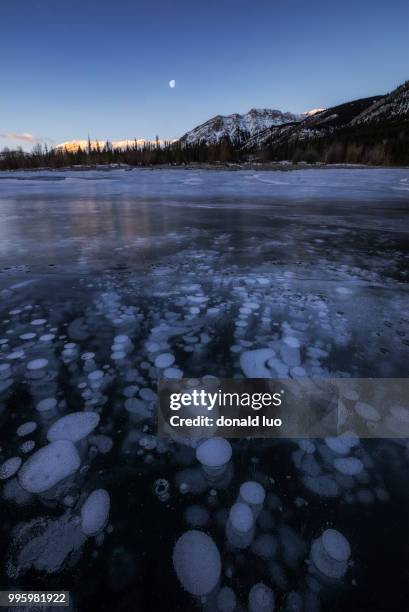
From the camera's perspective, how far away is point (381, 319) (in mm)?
2152

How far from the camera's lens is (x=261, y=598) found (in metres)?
0.82

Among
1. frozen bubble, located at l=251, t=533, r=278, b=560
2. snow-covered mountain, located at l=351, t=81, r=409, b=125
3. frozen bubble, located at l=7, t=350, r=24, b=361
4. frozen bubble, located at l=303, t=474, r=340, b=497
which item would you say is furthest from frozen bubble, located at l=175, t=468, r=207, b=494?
snow-covered mountain, located at l=351, t=81, r=409, b=125

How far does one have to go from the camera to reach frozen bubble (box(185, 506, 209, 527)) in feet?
3.18

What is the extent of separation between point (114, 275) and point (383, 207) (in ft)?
24.6

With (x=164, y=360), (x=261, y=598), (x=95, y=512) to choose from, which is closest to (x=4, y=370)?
(x=164, y=360)

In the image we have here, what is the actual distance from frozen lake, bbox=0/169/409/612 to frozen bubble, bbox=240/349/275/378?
53mm

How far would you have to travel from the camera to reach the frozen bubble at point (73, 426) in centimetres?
125

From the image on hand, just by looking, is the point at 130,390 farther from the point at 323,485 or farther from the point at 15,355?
the point at 323,485

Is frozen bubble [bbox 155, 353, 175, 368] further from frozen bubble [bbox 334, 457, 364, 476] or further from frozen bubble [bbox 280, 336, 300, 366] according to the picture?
frozen bubble [bbox 334, 457, 364, 476]

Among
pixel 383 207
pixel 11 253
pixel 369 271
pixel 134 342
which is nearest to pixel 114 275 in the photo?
pixel 134 342

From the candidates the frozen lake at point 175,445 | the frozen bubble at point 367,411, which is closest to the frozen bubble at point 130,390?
the frozen lake at point 175,445

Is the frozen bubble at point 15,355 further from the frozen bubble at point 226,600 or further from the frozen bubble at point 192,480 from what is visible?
the frozen bubble at point 226,600

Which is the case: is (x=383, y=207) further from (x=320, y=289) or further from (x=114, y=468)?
(x=114, y=468)

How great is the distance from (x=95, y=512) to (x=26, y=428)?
50cm
